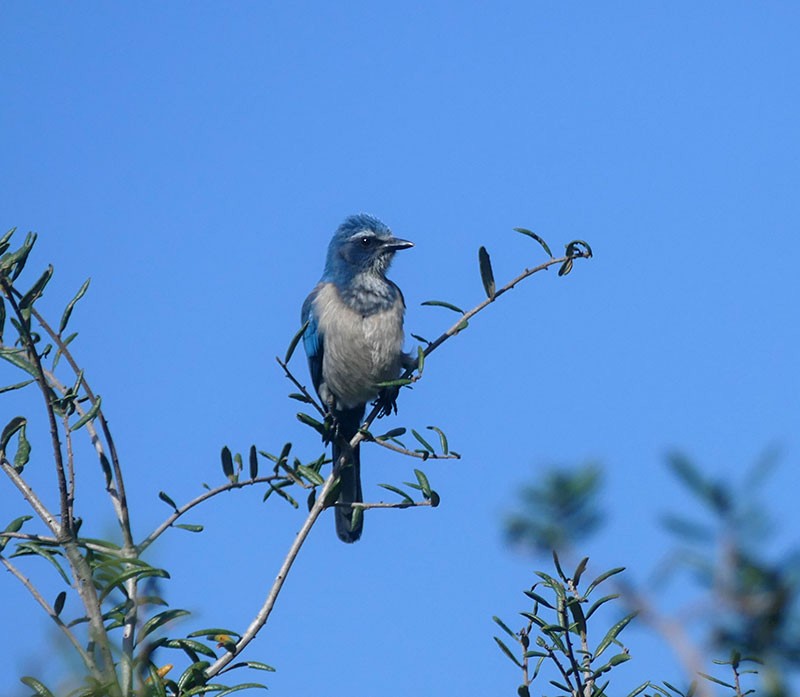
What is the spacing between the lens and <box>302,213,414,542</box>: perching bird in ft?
22.4

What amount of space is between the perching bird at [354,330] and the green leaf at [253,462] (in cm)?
322

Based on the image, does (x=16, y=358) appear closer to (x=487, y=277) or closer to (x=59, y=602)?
(x=59, y=602)

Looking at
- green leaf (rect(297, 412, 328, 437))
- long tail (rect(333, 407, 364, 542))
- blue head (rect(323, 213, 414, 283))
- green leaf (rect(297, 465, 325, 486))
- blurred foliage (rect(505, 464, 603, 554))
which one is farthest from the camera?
blue head (rect(323, 213, 414, 283))

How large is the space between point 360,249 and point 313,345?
0.83 meters

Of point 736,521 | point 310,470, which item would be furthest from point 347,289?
point 736,521

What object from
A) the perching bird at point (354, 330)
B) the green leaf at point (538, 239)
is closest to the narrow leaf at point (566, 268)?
the green leaf at point (538, 239)

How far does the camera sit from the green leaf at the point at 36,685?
7.18ft

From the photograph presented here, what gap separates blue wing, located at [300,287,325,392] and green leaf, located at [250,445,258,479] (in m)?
3.88

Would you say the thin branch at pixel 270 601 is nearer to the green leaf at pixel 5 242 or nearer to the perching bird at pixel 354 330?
the green leaf at pixel 5 242

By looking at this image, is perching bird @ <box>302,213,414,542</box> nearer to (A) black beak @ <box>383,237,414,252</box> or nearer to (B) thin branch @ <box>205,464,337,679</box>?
(A) black beak @ <box>383,237,414,252</box>

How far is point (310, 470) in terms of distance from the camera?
3.55 m

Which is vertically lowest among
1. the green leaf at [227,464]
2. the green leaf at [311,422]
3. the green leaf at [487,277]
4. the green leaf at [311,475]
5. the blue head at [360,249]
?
the green leaf at [227,464]

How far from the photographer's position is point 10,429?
2924 millimetres

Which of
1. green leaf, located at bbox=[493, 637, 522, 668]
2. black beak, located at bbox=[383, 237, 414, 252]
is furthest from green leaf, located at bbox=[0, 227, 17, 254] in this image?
black beak, located at bbox=[383, 237, 414, 252]
